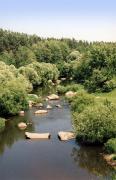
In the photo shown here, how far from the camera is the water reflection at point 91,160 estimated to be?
1630 inches

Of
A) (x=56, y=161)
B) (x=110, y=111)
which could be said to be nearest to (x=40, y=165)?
(x=56, y=161)

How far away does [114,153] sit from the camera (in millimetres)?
44000

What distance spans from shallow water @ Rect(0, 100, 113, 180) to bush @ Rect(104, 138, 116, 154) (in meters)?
1.22

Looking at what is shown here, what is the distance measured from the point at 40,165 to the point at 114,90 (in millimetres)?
40624

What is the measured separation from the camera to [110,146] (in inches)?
1746

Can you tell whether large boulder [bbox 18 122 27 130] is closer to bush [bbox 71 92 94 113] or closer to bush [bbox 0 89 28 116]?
bush [bbox 0 89 28 116]

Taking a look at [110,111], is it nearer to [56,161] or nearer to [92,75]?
[56,161]

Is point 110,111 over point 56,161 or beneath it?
over

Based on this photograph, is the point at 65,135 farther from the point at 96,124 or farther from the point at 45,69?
the point at 45,69

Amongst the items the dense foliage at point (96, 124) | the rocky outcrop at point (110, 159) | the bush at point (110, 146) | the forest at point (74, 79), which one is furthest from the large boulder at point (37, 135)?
the rocky outcrop at point (110, 159)

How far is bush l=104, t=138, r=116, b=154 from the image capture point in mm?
44094

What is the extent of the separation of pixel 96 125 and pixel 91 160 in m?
4.54

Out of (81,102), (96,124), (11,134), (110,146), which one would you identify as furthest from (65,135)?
(110,146)

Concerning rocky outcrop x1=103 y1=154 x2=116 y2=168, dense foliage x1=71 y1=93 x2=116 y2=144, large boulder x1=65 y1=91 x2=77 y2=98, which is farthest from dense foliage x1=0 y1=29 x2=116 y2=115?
rocky outcrop x1=103 y1=154 x2=116 y2=168
